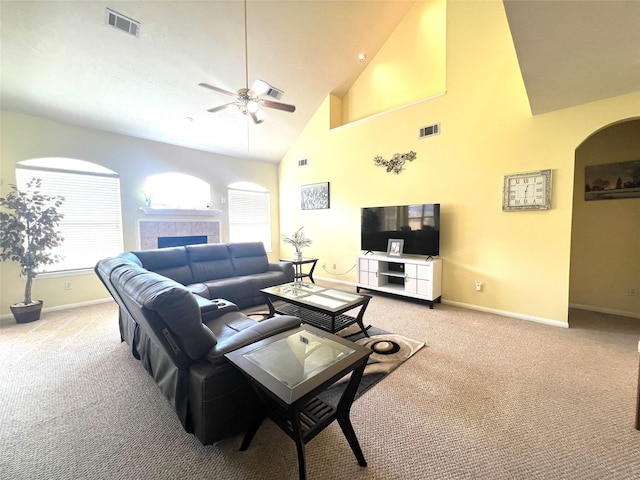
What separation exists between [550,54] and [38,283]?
21.6 ft

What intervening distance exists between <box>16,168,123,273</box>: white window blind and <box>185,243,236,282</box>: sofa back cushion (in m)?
A: 1.60

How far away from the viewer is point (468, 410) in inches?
70.4

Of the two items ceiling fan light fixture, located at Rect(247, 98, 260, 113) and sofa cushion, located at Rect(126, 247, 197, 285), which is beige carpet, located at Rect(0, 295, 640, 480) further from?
ceiling fan light fixture, located at Rect(247, 98, 260, 113)

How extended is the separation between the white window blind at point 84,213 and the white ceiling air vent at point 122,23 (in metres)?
2.32

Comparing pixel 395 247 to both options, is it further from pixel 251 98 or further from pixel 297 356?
pixel 297 356

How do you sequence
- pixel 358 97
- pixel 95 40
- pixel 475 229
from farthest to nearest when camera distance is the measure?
pixel 358 97, pixel 475 229, pixel 95 40

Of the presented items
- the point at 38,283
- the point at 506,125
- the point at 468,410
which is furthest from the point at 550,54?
the point at 38,283

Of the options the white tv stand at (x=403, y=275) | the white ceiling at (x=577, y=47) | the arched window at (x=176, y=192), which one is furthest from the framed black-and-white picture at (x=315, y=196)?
the white ceiling at (x=577, y=47)

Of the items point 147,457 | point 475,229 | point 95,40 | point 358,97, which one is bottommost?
point 147,457

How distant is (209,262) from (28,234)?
2.27 m

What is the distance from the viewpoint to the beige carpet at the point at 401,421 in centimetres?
139

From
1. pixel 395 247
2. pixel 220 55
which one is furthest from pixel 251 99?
pixel 395 247

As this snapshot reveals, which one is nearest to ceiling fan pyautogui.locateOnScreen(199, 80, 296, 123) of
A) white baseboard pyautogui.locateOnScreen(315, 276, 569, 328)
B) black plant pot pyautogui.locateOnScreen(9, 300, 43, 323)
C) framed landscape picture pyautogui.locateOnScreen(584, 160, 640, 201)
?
white baseboard pyautogui.locateOnScreen(315, 276, 569, 328)

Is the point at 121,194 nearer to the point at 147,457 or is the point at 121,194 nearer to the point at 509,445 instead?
the point at 147,457
